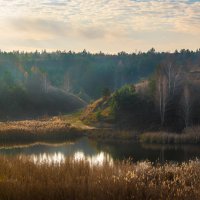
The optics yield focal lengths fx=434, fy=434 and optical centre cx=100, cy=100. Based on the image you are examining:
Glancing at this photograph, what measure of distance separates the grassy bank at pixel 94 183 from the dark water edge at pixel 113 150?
16.4m

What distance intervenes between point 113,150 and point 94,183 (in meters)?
24.9

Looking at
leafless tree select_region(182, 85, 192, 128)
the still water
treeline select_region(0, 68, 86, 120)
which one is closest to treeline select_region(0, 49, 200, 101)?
treeline select_region(0, 68, 86, 120)

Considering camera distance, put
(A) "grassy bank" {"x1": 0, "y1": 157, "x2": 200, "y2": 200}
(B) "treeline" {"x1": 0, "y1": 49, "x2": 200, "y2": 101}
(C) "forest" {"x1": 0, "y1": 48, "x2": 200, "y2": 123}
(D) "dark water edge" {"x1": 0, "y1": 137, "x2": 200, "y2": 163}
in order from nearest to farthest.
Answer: (A) "grassy bank" {"x1": 0, "y1": 157, "x2": 200, "y2": 200} → (D) "dark water edge" {"x1": 0, "y1": 137, "x2": 200, "y2": 163} → (C) "forest" {"x1": 0, "y1": 48, "x2": 200, "y2": 123} → (B) "treeline" {"x1": 0, "y1": 49, "x2": 200, "y2": 101}

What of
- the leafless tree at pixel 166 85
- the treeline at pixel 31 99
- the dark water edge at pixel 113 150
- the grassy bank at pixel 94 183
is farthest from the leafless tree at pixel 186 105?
the grassy bank at pixel 94 183

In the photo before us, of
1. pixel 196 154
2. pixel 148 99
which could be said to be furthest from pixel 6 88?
pixel 196 154

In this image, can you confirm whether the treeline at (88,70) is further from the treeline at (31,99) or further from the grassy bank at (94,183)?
the grassy bank at (94,183)

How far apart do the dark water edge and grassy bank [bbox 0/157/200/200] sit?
16.4 meters

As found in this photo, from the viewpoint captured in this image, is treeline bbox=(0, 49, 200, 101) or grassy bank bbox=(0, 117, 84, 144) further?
treeline bbox=(0, 49, 200, 101)

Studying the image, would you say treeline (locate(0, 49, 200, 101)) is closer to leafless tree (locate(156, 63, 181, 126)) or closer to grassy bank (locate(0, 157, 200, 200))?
leafless tree (locate(156, 63, 181, 126))

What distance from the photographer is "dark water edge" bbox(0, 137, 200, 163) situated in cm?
3440

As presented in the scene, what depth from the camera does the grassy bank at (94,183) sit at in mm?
13648

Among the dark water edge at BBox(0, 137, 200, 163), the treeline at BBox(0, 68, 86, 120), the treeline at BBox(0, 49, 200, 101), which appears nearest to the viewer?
the dark water edge at BBox(0, 137, 200, 163)

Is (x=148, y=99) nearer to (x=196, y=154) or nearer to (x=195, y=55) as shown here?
(x=196, y=154)

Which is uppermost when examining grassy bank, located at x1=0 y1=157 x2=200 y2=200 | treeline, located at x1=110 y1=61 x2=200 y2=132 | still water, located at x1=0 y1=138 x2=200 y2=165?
grassy bank, located at x1=0 y1=157 x2=200 y2=200
